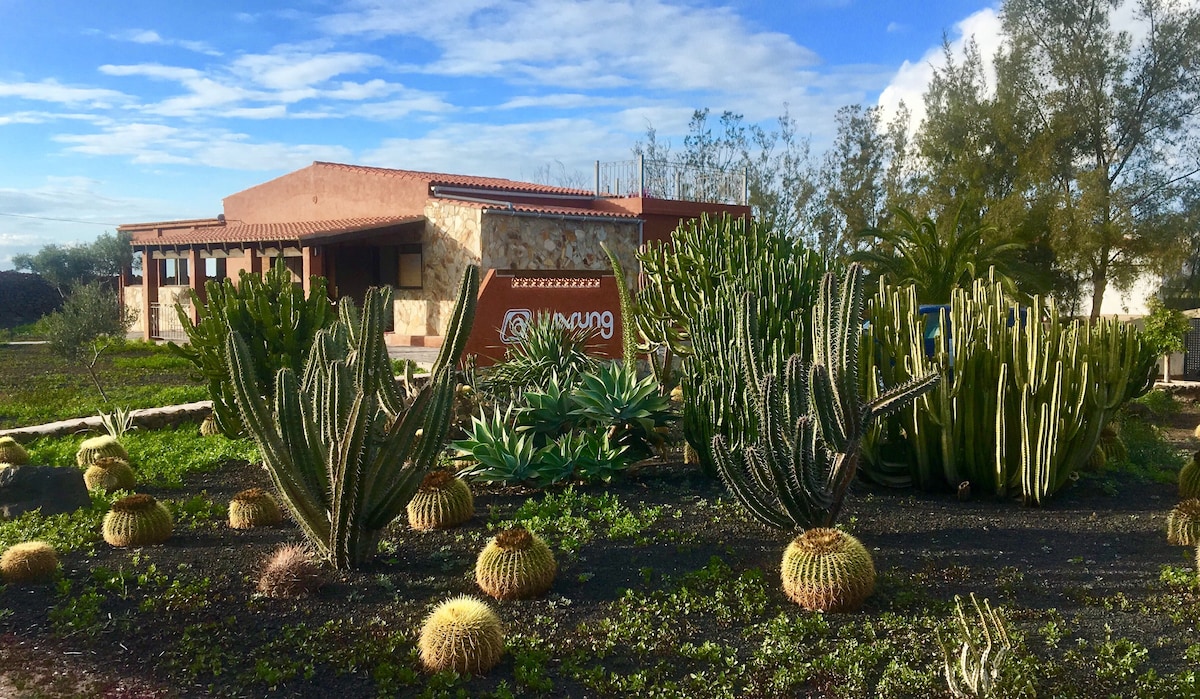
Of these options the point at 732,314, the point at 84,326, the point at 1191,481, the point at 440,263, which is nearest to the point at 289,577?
the point at 732,314

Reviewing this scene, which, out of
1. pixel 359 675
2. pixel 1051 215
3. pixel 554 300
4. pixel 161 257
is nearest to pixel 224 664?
pixel 359 675

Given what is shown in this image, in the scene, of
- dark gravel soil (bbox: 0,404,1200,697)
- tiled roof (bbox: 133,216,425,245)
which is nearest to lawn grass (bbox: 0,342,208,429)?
tiled roof (bbox: 133,216,425,245)

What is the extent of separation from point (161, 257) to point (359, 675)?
25.2m

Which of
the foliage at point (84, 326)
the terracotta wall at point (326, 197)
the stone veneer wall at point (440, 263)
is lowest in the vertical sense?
the foliage at point (84, 326)

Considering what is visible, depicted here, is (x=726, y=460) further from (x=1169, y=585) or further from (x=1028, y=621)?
(x=1169, y=585)

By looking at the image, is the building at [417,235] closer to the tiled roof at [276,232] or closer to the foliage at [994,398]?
the tiled roof at [276,232]

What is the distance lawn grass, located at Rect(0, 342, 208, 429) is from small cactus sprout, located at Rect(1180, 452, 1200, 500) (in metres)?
8.82

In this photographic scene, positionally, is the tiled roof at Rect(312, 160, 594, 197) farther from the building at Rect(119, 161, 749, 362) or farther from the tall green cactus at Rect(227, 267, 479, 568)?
the tall green cactus at Rect(227, 267, 479, 568)

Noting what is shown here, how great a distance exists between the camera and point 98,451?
26.7ft

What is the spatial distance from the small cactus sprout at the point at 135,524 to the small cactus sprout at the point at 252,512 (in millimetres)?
453

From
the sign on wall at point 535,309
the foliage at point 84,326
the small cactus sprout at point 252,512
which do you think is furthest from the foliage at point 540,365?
the foliage at point 84,326

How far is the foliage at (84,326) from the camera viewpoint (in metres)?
14.2

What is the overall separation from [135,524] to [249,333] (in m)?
3.28

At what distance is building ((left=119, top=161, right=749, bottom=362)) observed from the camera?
21.2 meters
